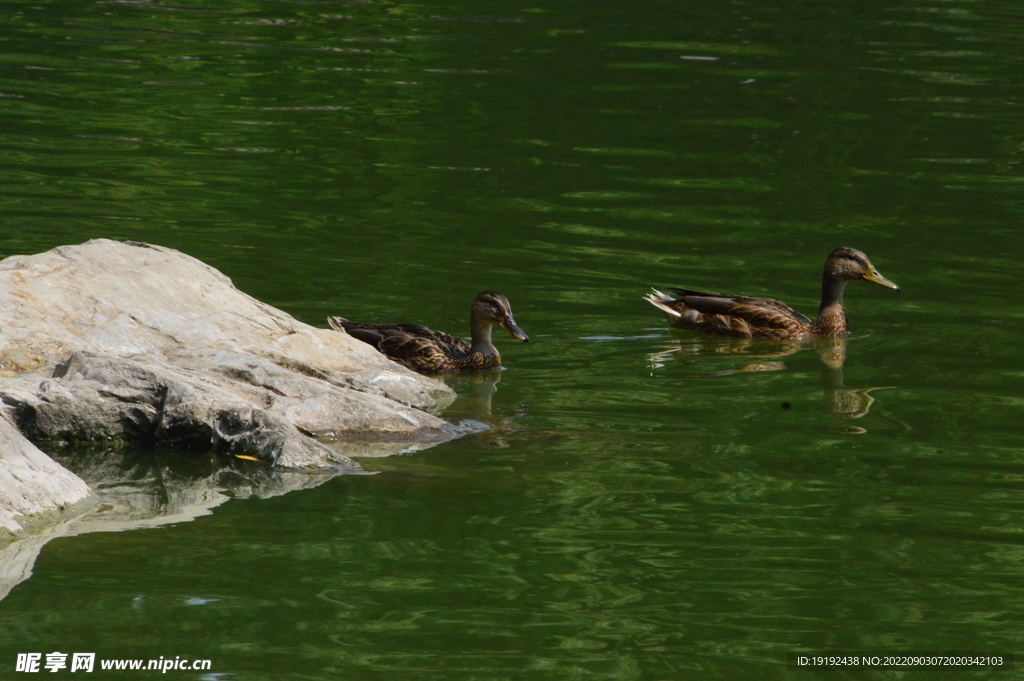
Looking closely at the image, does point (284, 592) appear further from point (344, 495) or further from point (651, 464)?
point (651, 464)

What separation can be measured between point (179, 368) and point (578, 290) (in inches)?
222

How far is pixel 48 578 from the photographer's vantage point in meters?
5.96

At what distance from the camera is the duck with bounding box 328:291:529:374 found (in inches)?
438

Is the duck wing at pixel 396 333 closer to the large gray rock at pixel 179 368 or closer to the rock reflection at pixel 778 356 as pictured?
the large gray rock at pixel 179 368

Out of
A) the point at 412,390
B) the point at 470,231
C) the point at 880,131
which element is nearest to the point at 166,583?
the point at 412,390

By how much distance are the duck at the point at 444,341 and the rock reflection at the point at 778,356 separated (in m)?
1.21

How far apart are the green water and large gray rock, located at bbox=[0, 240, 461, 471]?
359mm

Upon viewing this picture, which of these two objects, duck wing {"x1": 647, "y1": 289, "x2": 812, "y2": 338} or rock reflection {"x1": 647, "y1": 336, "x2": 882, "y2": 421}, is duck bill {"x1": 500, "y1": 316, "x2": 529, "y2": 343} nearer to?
rock reflection {"x1": 647, "y1": 336, "x2": 882, "y2": 421}

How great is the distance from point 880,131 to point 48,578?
17.9 metres

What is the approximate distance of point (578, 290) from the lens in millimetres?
13562

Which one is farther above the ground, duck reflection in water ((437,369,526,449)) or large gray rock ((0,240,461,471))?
large gray rock ((0,240,461,471))

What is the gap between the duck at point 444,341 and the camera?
11.1 meters

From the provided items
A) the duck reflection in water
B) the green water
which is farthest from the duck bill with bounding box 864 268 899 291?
the duck reflection in water

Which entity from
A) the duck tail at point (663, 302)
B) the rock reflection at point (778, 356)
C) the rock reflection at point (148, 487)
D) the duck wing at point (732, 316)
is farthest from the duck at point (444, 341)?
the rock reflection at point (148, 487)
